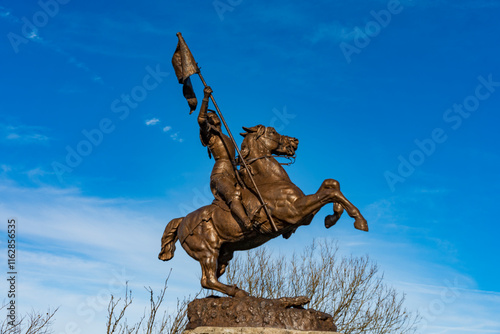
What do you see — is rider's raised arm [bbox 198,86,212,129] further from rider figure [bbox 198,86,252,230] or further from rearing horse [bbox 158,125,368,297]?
rearing horse [bbox 158,125,368,297]

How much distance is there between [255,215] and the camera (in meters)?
6.67

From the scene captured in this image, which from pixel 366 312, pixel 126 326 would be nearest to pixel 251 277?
pixel 366 312

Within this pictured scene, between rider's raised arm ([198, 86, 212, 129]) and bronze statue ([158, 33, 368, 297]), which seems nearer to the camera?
bronze statue ([158, 33, 368, 297])

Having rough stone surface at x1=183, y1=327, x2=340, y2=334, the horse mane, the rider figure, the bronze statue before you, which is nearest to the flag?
the bronze statue

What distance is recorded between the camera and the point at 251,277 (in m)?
14.0

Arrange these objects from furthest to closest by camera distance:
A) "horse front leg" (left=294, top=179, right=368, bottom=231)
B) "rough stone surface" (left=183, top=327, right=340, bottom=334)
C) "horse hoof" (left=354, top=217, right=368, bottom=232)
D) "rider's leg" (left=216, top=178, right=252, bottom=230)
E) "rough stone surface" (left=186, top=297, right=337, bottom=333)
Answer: "rider's leg" (left=216, top=178, right=252, bottom=230) < "horse front leg" (left=294, top=179, right=368, bottom=231) < "horse hoof" (left=354, top=217, right=368, bottom=232) < "rough stone surface" (left=186, top=297, right=337, bottom=333) < "rough stone surface" (left=183, top=327, right=340, bottom=334)

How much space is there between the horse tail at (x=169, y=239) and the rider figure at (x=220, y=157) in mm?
810

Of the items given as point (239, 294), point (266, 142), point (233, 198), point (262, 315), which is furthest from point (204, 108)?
point (262, 315)

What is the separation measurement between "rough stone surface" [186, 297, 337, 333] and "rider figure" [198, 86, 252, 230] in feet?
3.45

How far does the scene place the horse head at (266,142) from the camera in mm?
7309

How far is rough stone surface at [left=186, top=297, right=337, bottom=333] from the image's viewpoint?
5.98 meters

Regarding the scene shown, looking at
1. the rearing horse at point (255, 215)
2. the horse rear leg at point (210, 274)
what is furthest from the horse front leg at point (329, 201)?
the horse rear leg at point (210, 274)

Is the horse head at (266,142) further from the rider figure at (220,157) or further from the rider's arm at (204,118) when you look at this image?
the rider's arm at (204,118)

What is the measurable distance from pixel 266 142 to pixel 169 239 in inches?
77.8
